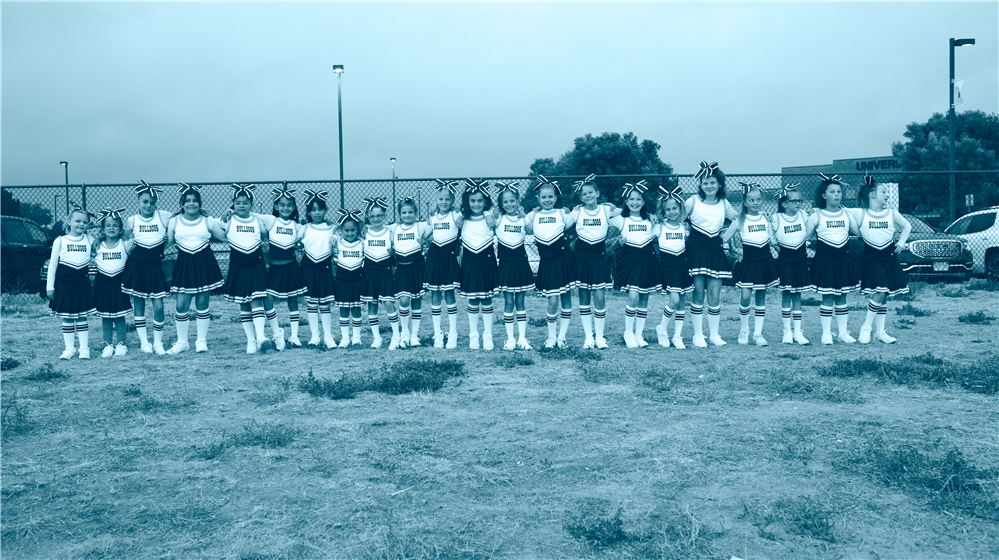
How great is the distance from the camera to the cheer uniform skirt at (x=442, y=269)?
775 cm

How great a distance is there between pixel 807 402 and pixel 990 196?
59.7 ft

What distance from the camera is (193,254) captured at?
25.4 ft

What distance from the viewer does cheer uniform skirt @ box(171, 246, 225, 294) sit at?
774 centimetres

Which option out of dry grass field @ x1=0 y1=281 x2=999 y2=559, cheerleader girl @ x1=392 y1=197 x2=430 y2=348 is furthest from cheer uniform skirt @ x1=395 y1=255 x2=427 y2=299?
dry grass field @ x1=0 y1=281 x2=999 y2=559

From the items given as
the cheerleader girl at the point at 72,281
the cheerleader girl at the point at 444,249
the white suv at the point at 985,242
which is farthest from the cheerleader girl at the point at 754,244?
the white suv at the point at 985,242

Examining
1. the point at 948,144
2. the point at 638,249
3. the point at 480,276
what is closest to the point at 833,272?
the point at 638,249

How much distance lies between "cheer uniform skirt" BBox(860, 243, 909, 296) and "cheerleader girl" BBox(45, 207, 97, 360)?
8361 mm

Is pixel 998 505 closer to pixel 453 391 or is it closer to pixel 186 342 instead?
pixel 453 391

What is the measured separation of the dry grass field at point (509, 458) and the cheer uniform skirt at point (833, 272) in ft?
2.87

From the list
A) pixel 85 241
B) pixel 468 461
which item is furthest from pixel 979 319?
pixel 85 241

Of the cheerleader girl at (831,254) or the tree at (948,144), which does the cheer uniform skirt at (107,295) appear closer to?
the cheerleader girl at (831,254)

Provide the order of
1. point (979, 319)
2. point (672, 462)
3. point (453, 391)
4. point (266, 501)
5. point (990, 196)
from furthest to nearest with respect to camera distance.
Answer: point (990, 196) < point (979, 319) < point (453, 391) < point (672, 462) < point (266, 501)

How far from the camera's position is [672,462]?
12.9ft

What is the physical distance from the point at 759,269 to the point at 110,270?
6.95m
